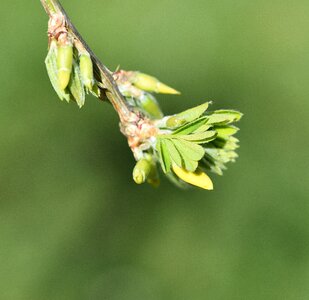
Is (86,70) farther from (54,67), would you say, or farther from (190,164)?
(190,164)

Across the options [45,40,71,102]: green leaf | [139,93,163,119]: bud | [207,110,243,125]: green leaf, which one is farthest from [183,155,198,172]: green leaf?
[45,40,71,102]: green leaf

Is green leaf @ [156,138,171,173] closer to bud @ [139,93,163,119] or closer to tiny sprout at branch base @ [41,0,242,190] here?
tiny sprout at branch base @ [41,0,242,190]

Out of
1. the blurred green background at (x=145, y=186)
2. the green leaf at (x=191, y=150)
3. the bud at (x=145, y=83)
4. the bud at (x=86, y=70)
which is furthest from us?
the blurred green background at (x=145, y=186)

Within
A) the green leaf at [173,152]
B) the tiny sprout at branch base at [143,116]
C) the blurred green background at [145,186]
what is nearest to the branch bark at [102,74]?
the tiny sprout at branch base at [143,116]

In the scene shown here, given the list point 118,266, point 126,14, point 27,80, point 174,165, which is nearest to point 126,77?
point 174,165

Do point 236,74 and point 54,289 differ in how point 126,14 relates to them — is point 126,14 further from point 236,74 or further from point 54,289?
point 54,289

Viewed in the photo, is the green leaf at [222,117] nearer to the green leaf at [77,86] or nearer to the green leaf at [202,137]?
the green leaf at [202,137]

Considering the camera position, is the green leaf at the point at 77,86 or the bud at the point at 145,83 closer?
the green leaf at the point at 77,86
